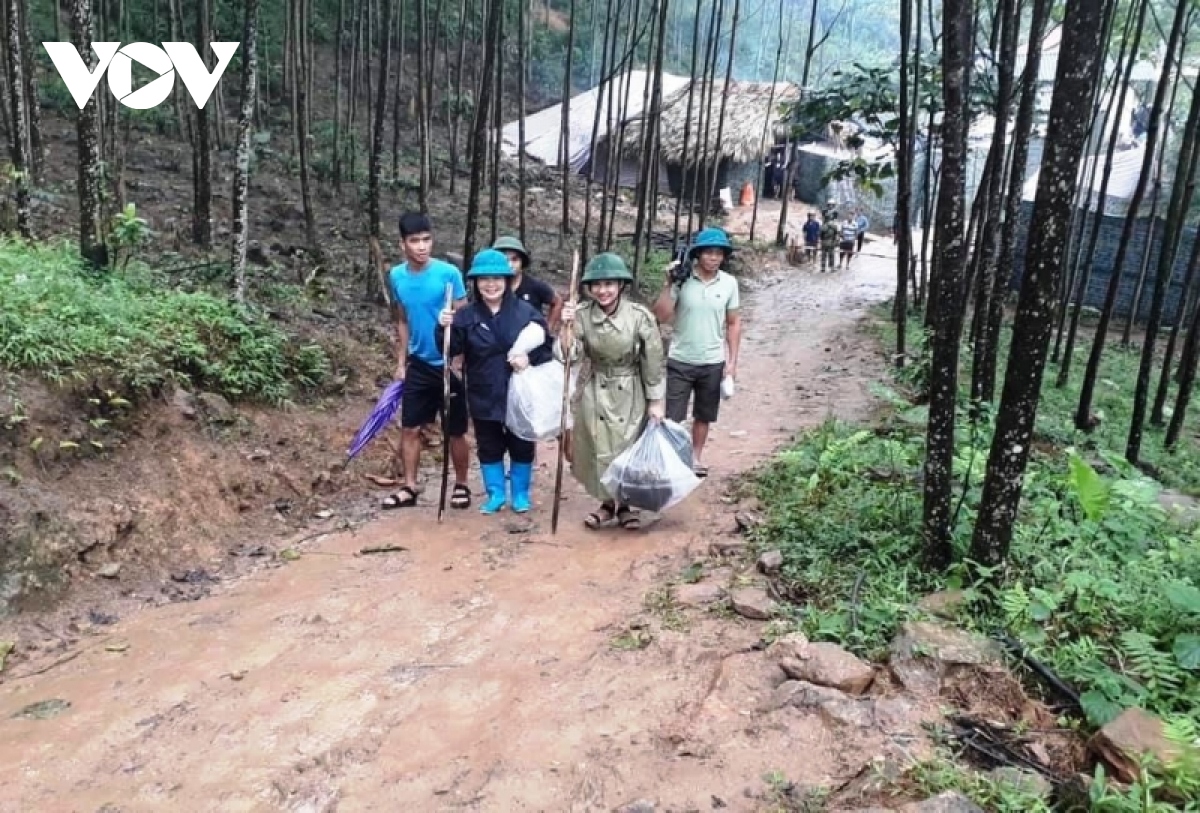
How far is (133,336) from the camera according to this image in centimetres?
519

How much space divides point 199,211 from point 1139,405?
9222mm

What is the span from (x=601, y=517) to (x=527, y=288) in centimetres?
158

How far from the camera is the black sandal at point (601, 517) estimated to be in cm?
480

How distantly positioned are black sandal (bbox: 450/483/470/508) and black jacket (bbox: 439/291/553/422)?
1.69 ft

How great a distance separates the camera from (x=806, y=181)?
27547mm

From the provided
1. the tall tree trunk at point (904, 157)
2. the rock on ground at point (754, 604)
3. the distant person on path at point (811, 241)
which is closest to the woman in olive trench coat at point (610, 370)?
the rock on ground at point (754, 604)

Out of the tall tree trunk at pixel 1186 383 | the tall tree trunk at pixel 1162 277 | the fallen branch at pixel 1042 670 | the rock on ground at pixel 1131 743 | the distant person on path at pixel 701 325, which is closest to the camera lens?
the rock on ground at pixel 1131 743

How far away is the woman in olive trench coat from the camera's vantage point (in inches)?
175

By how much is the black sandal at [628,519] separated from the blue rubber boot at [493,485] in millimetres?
770

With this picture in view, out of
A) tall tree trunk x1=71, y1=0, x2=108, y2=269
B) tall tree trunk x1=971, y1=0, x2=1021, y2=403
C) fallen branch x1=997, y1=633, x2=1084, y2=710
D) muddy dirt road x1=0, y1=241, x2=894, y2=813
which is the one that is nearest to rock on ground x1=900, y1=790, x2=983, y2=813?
muddy dirt road x1=0, y1=241, x2=894, y2=813

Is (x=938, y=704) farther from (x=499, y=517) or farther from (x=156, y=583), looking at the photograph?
(x=156, y=583)

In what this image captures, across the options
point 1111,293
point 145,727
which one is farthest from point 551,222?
point 145,727

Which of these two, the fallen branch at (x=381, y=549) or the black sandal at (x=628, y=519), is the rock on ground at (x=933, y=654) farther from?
the fallen branch at (x=381, y=549)

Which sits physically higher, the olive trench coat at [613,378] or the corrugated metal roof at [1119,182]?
the corrugated metal roof at [1119,182]
